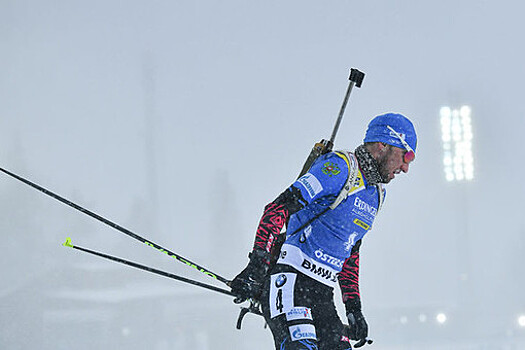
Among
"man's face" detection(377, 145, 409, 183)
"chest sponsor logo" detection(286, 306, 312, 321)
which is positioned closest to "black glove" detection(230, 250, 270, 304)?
"chest sponsor logo" detection(286, 306, 312, 321)

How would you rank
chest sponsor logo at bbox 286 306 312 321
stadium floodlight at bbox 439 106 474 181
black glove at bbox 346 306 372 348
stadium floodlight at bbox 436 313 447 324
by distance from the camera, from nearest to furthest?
1. chest sponsor logo at bbox 286 306 312 321
2. black glove at bbox 346 306 372 348
3. stadium floodlight at bbox 439 106 474 181
4. stadium floodlight at bbox 436 313 447 324

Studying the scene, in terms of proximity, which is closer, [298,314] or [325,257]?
[298,314]

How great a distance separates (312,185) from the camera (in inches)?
181

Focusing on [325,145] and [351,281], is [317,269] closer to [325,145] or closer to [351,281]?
[351,281]

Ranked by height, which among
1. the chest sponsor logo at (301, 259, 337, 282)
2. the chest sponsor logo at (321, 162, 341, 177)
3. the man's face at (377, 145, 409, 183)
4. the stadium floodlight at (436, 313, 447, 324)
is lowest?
the chest sponsor logo at (301, 259, 337, 282)

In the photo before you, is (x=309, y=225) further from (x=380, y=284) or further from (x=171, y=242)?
(x=380, y=284)

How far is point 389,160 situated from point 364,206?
32 centimetres

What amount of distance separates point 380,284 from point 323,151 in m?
146

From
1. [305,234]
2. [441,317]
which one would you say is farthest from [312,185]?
[441,317]

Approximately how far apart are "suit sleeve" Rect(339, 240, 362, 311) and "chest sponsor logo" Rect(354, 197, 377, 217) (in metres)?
0.50

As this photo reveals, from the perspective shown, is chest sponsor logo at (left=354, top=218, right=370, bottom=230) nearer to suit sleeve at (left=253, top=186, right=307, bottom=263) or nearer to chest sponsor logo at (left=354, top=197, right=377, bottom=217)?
chest sponsor logo at (left=354, top=197, right=377, bottom=217)

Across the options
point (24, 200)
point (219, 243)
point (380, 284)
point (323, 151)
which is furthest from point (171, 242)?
point (323, 151)

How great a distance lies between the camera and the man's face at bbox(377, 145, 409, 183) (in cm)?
490

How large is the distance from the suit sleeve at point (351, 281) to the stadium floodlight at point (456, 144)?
175 ft
